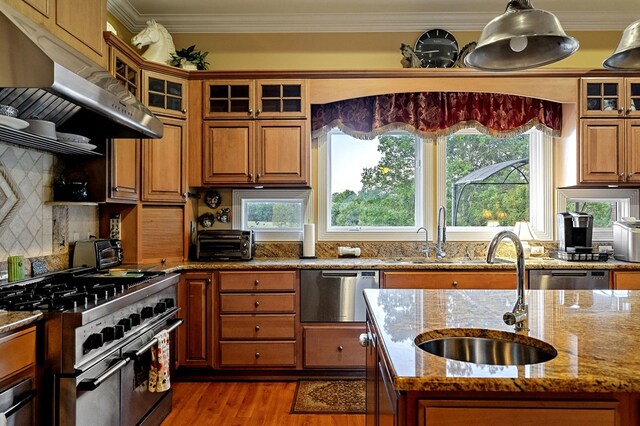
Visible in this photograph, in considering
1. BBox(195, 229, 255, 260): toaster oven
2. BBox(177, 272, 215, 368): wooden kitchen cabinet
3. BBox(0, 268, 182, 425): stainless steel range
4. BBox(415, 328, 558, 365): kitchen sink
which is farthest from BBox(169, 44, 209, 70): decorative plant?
BBox(415, 328, 558, 365): kitchen sink

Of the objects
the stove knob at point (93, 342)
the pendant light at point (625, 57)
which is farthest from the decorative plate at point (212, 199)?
the pendant light at point (625, 57)

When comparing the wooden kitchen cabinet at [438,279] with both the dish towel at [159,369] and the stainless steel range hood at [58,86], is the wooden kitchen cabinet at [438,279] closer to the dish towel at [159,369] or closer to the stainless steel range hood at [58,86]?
the dish towel at [159,369]

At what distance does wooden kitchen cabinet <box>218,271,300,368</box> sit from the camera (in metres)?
3.04

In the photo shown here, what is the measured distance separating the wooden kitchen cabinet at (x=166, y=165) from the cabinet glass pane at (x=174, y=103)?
97 millimetres

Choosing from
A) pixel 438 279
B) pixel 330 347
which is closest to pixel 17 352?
pixel 330 347

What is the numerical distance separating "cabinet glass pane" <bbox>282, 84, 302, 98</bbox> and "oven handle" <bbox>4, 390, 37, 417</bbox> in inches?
102

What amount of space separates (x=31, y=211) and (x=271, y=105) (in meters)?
1.86

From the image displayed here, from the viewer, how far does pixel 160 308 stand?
235 cm

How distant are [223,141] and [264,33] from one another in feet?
3.80

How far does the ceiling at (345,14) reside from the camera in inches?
133

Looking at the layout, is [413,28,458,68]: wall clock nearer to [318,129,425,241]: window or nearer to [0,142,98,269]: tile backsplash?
[318,129,425,241]: window

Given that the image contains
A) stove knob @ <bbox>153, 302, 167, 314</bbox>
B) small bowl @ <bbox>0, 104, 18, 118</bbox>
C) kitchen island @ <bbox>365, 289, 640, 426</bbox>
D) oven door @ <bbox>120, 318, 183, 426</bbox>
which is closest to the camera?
kitchen island @ <bbox>365, 289, 640, 426</bbox>

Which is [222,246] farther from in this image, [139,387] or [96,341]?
[96,341]

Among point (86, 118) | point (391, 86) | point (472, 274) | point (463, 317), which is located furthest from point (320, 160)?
point (463, 317)
